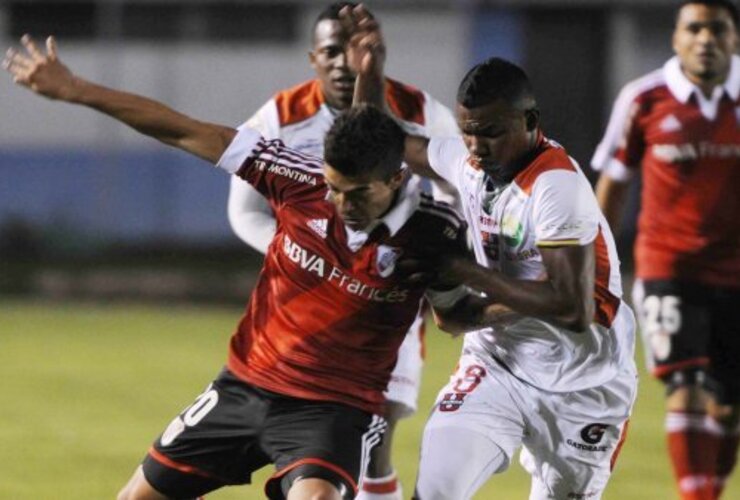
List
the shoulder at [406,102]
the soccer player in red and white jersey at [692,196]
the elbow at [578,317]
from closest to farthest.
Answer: the elbow at [578,317] < the shoulder at [406,102] < the soccer player in red and white jersey at [692,196]

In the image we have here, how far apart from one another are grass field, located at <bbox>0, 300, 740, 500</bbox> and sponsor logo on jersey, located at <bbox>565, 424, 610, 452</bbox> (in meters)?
2.56

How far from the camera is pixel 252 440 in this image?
19.3 ft

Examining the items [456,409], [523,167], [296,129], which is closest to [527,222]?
[523,167]

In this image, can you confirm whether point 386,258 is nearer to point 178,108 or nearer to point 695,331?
point 695,331

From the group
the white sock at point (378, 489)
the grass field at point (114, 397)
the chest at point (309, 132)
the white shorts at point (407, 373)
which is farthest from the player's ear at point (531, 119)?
the grass field at point (114, 397)

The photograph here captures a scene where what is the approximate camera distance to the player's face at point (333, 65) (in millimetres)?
7414

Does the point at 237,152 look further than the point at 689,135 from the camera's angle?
No

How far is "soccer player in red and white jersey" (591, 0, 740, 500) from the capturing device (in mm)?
8117

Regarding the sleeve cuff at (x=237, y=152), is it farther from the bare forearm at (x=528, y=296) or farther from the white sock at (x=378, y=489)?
the white sock at (x=378, y=489)

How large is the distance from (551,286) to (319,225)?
0.83 m

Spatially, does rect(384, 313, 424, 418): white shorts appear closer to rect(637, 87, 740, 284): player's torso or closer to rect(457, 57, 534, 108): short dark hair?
rect(637, 87, 740, 284): player's torso

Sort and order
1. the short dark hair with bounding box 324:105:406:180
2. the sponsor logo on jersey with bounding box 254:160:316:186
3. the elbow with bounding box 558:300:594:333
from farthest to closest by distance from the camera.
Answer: the sponsor logo on jersey with bounding box 254:160:316:186, the elbow with bounding box 558:300:594:333, the short dark hair with bounding box 324:105:406:180

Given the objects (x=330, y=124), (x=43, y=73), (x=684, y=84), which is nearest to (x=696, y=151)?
(x=684, y=84)

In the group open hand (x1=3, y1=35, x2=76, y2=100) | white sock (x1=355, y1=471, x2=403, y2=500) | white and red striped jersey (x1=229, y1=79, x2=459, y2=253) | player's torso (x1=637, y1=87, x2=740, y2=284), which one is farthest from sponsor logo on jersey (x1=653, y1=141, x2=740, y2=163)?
open hand (x1=3, y1=35, x2=76, y2=100)
